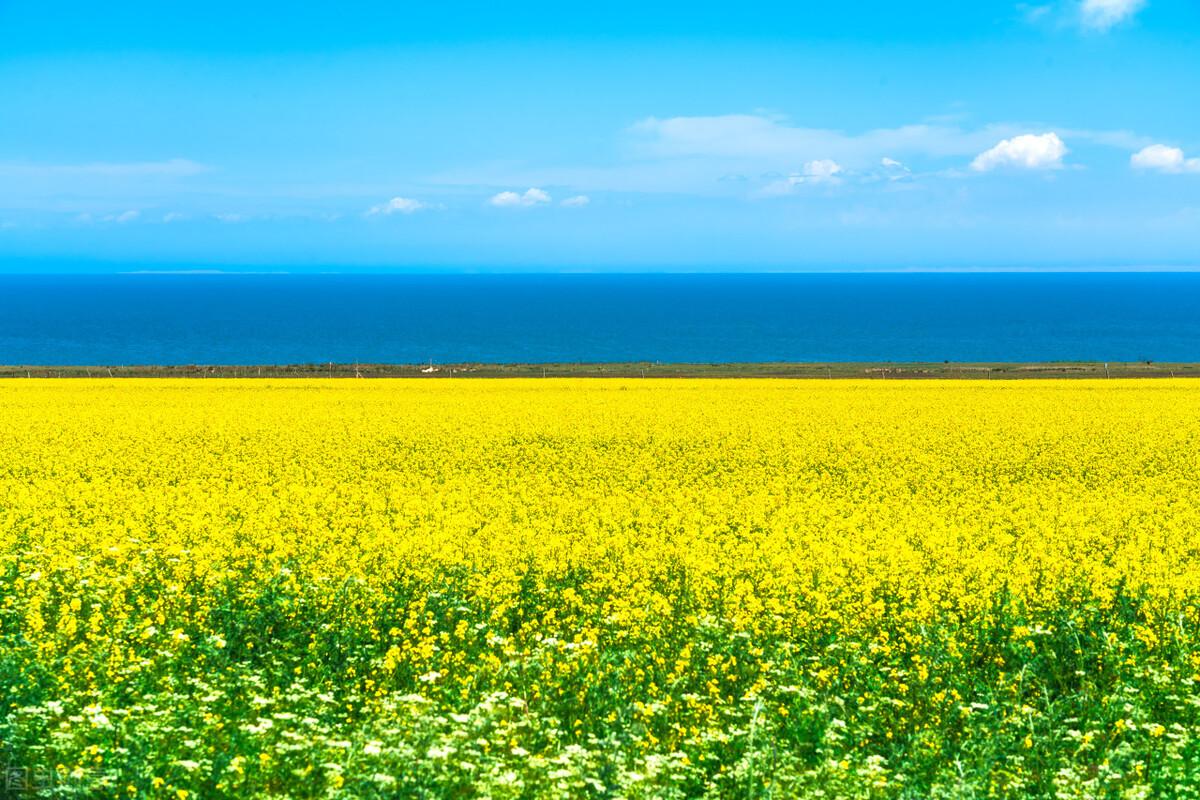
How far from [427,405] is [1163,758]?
A: 23595 millimetres

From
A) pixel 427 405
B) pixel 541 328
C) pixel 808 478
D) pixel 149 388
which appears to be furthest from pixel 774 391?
pixel 541 328

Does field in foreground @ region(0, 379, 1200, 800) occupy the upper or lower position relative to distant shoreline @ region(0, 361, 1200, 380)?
lower

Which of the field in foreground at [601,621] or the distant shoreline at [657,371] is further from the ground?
the distant shoreline at [657,371]

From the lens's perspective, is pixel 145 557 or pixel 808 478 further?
pixel 808 478

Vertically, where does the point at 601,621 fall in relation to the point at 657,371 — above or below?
below

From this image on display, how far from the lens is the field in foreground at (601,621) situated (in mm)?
6965

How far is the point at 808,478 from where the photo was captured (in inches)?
690

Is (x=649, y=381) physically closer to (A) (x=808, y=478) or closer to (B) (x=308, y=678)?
(A) (x=808, y=478)

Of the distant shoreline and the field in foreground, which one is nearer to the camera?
the field in foreground

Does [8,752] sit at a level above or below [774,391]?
below

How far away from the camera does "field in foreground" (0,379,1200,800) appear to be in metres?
6.96

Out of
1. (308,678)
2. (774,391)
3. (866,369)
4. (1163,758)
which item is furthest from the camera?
(866,369)

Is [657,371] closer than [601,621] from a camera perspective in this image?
No

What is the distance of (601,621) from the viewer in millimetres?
10008
